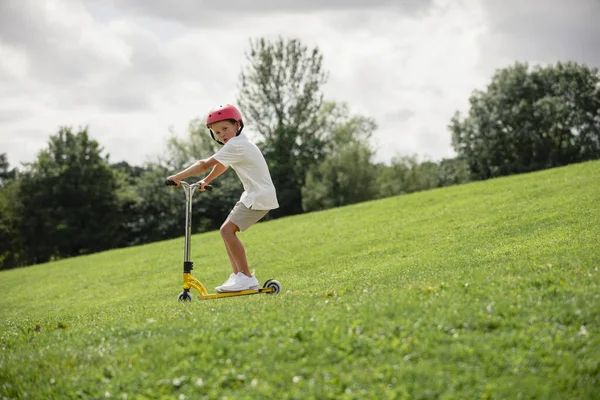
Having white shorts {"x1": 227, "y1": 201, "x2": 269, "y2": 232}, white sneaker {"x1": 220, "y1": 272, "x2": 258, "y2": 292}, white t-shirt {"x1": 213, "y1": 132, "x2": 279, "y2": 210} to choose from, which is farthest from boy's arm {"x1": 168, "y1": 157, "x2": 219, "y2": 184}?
white sneaker {"x1": 220, "y1": 272, "x2": 258, "y2": 292}

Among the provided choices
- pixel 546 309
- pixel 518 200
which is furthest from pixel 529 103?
pixel 546 309

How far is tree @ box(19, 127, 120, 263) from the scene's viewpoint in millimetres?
57438

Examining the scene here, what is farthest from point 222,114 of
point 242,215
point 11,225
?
point 11,225

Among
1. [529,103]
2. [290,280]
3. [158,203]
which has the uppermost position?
[529,103]

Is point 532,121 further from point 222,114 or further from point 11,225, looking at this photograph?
point 222,114

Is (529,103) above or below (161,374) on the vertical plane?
above

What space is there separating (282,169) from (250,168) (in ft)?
171

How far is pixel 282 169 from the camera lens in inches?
2456

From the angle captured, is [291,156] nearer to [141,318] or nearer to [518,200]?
[518,200]

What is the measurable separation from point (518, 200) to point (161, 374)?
61.4 ft

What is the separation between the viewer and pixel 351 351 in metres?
6.74

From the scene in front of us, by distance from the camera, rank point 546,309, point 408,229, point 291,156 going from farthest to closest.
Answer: point 291,156, point 408,229, point 546,309

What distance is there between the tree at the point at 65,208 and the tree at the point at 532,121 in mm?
36421

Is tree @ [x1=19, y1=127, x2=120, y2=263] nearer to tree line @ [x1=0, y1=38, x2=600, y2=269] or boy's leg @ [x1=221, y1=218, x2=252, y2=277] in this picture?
tree line @ [x1=0, y1=38, x2=600, y2=269]
